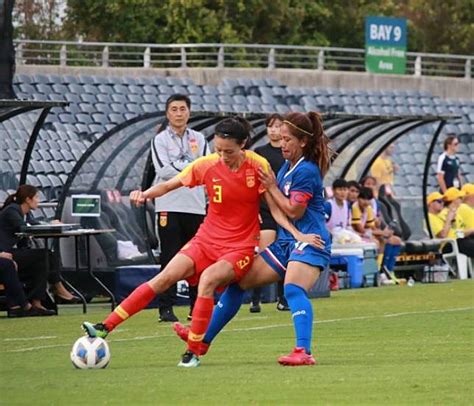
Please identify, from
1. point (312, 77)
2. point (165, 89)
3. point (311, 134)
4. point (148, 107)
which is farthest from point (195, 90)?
point (311, 134)

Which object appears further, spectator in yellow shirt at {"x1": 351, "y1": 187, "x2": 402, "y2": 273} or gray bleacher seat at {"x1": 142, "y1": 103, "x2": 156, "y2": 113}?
gray bleacher seat at {"x1": 142, "y1": 103, "x2": 156, "y2": 113}

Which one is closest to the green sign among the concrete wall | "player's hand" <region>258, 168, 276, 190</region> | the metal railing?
the concrete wall

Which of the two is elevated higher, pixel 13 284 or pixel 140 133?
pixel 140 133

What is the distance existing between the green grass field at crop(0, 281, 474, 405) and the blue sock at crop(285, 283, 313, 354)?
0.24m

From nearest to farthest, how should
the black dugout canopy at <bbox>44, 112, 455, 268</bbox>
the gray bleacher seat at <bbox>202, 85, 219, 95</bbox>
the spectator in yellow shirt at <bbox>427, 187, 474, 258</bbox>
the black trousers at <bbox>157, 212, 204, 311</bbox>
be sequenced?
the black trousers at <bbox>157, 212, 204, 311</bbox>, the black dugout canopy at <bbox>44, 112, 455, 268</bbox>, the spectator in yellow shirt at <bbox>427, 187, 474, 258</bbox>, the gray bleacher seat at <bbox>202, 85, 219, 95</bbox>

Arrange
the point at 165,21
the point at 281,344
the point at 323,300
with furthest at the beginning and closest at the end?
the point at 165,21 < the point at 323,300 < the point at 281,344

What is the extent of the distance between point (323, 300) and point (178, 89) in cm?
2328

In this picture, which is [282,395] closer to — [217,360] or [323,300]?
[217,360]

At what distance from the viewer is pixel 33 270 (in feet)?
61.5

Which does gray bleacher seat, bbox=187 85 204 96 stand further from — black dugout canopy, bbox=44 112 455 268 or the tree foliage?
black dugout canopy, bbox=44 112 455 268

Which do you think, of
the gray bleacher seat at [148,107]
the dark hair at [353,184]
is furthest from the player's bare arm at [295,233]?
the gray bleacher seat at [148,107]

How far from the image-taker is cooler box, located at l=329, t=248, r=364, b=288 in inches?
953

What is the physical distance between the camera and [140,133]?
2167 centimetres

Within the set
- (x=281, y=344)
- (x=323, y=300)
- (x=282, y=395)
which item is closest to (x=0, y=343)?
(x=281, y=344)
